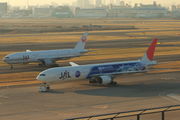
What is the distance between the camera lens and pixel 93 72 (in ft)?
197

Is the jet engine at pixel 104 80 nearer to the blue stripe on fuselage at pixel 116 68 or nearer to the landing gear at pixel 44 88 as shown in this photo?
the blue stripe on fuselage at pixel 116 68

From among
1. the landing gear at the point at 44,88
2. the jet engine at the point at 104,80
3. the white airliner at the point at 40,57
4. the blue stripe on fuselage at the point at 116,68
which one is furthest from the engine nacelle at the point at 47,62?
the landing gear at the point at 44,88

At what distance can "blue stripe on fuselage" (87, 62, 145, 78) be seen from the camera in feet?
197

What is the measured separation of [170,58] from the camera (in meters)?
93.9

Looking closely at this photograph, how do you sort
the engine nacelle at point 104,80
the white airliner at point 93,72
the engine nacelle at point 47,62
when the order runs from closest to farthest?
the white airliner at point 93,72 → the engine nacelle at point 104,80 → the engine nacelle at point 47,62

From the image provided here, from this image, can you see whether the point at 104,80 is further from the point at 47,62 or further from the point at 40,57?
the point at 40,57

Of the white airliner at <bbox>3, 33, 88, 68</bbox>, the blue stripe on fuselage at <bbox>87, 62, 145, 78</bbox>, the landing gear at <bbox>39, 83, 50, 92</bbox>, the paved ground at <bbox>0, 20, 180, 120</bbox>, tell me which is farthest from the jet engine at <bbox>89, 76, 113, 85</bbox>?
the white airliner at <bbox>3, 33, 88, 68</bbox>

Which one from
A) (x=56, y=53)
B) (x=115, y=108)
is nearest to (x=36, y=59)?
(x=56, y=53)

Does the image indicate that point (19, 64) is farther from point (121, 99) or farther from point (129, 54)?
point (121, 99)

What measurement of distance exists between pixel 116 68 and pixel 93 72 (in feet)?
13.0

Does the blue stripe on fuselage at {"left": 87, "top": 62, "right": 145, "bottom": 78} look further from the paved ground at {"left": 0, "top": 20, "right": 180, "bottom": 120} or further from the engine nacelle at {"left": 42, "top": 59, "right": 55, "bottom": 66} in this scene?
the engine nacelle at {"left": 42, "top": 59, "right": 55, "bottom": 66}

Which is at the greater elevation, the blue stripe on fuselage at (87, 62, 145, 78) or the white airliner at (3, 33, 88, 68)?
the blue stripe on fuselage at (87, 62, 145, 78)

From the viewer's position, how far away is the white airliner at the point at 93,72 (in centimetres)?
5631

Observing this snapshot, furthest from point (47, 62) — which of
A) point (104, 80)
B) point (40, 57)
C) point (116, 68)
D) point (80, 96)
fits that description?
point (80, 96)
